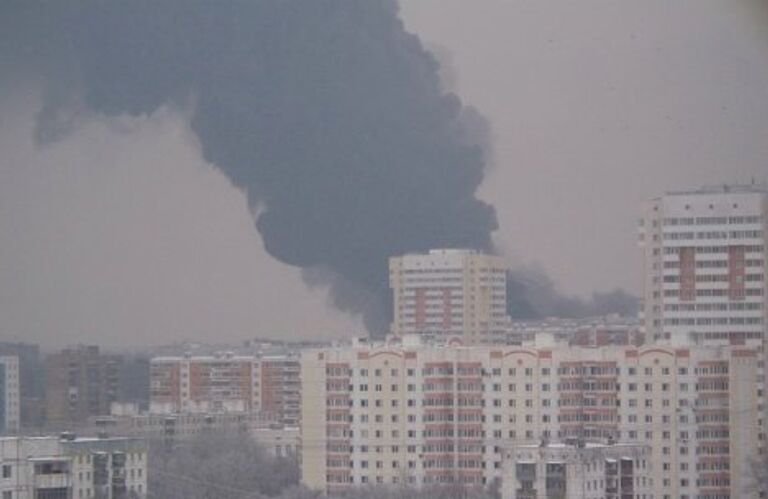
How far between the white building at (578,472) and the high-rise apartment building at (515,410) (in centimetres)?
6

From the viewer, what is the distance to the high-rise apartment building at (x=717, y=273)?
6.41 meters

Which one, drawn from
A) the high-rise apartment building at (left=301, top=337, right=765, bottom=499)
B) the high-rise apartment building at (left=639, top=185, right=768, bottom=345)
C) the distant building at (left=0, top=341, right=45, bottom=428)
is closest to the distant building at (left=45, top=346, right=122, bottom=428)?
the distant building at (left=0, top=341, right=45, bottom=428)

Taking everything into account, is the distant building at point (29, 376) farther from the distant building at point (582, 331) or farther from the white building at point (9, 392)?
the distant building at point (582, 331)

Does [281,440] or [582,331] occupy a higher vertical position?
[582,331]

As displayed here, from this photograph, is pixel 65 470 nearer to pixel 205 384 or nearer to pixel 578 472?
pixel 578 472

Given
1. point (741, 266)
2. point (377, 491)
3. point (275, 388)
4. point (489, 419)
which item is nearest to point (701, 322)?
point (741, 266)

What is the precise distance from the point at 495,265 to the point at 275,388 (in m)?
0.87

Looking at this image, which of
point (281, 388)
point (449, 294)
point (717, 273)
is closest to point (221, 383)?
point (281, 388)

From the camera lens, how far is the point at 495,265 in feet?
23.8

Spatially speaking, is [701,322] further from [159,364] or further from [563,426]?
[159,364]

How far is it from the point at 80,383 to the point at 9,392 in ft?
0.83

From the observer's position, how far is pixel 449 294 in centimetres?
719

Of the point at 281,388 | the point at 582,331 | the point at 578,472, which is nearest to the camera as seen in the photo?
the point at 578,472

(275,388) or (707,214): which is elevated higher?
(707,214)
